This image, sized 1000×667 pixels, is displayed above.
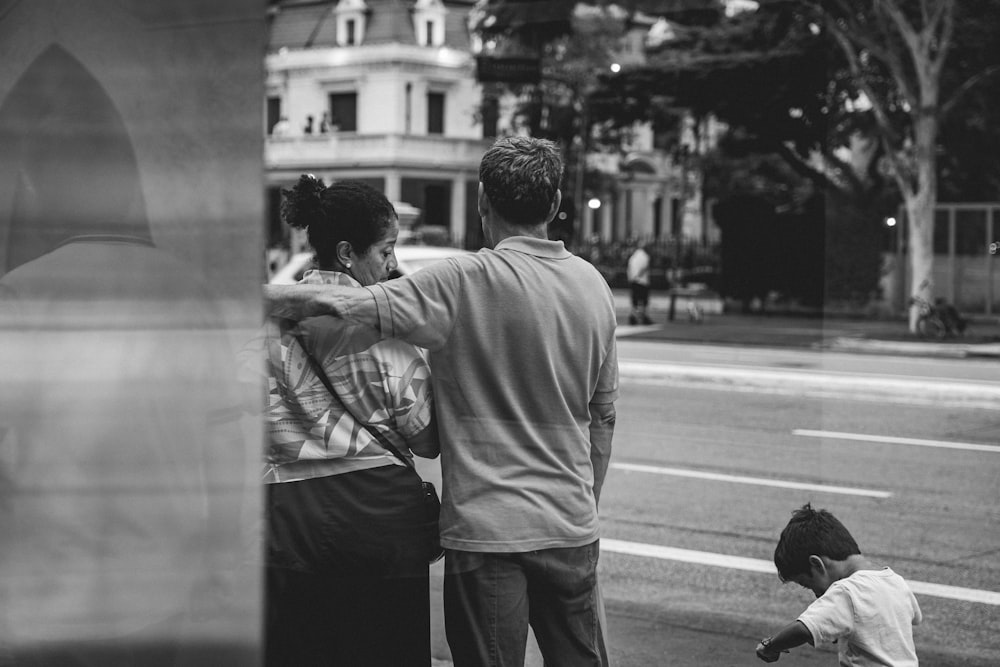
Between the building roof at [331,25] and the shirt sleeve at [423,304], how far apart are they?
498 mm

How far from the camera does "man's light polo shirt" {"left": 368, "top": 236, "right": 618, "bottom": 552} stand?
271 centimetres

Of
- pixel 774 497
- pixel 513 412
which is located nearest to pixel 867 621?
pixel 513 412

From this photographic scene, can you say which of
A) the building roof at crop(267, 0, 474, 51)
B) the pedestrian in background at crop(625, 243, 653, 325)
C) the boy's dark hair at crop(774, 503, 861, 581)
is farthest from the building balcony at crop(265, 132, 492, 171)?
the pedestrian in background at crop(625, 243, 653, 325)

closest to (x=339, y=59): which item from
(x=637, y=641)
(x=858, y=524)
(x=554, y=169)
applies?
(x=554, y=169)

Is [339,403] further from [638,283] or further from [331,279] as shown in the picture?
[638,283]

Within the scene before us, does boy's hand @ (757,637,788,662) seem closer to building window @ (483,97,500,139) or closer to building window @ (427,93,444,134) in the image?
building window @ (427,93,444,134)

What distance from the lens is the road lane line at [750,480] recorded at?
791 cm

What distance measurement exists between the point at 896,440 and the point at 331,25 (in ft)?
26.3

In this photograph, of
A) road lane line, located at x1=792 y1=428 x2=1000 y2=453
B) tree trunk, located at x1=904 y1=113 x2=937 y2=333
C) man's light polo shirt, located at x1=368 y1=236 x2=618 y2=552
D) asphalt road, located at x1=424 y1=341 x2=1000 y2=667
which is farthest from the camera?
tree trunk, located at x1=904 y1=113 x2=937 y2=333

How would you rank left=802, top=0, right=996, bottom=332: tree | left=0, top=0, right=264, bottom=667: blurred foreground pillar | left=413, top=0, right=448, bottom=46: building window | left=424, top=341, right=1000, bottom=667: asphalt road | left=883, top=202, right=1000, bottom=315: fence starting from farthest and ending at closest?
left=883, top=202, right=1000, bottom=315: fence → left=802, top=0, right=996, bottom=332: tree → left=424, top=341, right=1000, bottom=667: asphalt road → left=413, top=0, right=448, bottom=46: building window → left=0, top=0, right=264, bottom=667: blurred foreground pillar

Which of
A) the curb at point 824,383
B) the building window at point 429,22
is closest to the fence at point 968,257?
the curb at point 824,383

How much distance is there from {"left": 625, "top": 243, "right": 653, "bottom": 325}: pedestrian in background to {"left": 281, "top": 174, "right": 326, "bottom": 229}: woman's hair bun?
19.5 m

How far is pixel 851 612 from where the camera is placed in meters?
3.23

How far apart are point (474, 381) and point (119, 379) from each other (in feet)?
3.08
